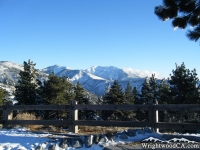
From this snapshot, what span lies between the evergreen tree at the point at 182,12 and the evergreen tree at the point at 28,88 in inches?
1360

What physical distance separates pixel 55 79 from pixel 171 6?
106 ft

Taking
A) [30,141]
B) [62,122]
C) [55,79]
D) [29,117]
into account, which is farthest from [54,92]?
[30,141]

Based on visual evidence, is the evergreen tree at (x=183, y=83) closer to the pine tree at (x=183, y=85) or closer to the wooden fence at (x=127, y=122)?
the pine tree at (x=183, y=85)

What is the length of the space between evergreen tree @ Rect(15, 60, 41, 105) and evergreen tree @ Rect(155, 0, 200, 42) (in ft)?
113

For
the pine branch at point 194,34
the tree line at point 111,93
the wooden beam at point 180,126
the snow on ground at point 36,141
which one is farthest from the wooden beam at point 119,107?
the tree line at point 111,93

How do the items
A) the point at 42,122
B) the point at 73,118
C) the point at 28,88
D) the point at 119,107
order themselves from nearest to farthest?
1. the point at 119,107
2. the point at 73,118
3. the point at 42,122
4. the point at 28,88

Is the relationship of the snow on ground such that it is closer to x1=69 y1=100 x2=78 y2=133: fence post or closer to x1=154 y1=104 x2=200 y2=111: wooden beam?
x1=154 y1=104 x2=200 y2=111: wooden beam

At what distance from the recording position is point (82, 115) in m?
42.7

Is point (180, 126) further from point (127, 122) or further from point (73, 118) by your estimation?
point (73, 118)

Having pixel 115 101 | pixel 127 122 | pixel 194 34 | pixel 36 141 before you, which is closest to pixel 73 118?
pixel 127 122

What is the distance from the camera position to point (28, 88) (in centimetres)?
3953

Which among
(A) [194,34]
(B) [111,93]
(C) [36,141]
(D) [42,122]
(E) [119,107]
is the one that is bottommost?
(C) [36,141]

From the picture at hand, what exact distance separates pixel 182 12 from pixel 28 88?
34.9 m

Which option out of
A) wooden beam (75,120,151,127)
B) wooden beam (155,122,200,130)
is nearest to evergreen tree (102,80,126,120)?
wooden beam (75,120,151,127)
